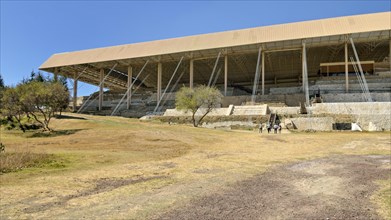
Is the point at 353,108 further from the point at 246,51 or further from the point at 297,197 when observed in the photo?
the point at 297,197

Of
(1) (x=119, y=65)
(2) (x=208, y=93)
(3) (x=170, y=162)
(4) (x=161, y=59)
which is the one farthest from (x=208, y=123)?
(1) (x=119, y=65)

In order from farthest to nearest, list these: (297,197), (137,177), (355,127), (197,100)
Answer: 1. (197,100)
2. (355,127)
3. (137,177)
4. (297,197)

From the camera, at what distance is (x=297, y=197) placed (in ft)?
27.1

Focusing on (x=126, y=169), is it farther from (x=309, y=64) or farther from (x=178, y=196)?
(x=309, y=64)

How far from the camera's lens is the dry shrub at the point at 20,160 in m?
13.0

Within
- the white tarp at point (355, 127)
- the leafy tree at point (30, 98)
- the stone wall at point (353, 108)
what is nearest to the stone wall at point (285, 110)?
the stone wall at point (353, 108)

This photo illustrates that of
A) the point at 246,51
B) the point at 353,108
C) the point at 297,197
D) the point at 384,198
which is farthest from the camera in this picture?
the point at 246,51

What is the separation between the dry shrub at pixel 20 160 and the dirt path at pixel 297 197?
914 cm

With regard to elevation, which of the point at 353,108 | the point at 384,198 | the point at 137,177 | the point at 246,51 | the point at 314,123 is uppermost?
the point at 246,51

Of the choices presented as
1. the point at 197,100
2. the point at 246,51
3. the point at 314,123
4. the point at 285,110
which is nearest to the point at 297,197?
the point at 314,123

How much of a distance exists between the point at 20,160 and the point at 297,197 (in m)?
12.0

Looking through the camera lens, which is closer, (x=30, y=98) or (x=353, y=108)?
(x=30, y=98)

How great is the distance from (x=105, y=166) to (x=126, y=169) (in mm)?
1395

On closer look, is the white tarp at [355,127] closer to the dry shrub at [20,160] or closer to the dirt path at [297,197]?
the dirt path at [297,197]
